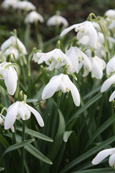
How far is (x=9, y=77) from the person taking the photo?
1.57 meters

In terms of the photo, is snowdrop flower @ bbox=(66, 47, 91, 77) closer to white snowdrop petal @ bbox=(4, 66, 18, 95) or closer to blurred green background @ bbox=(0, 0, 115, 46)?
white snowdrop petal @ bbox=(4, 66, 18, 95)

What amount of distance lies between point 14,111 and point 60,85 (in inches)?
10.9

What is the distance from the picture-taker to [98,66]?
201cm

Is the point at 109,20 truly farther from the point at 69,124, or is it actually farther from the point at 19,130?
the point at 19,130

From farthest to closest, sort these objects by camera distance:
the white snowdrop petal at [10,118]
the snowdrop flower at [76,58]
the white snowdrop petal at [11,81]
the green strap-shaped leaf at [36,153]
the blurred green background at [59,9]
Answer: the blurred green background at [59,9] → the snowdrop flower at [76,58] → the green strap-shaped leaf at [36,153] → the white snowdrop petal at [11,81] → the white snowdrop petal at [10,118]

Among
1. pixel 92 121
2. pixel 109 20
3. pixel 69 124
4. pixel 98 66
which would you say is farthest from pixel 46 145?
pixel 109 20

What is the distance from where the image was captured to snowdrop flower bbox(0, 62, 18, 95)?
1.56 metres

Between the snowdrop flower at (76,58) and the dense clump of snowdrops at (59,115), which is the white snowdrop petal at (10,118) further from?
the snowdrop flower at (76,58)

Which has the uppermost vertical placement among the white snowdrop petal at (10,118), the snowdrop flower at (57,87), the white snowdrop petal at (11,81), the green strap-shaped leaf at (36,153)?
the white snowdrop petal at (11,81)

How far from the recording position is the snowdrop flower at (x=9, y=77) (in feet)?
5.11

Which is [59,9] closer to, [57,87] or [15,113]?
[57,87]

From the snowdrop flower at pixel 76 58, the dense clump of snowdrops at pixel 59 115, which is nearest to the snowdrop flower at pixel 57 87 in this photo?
the dense clump of snowdrops at pixel 59 115

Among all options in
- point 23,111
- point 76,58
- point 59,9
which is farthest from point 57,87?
point 59,9

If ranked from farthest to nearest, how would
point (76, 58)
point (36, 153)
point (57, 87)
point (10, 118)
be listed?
point (76, 58), point (36, 153), point (57, 87), point (10, 118)
